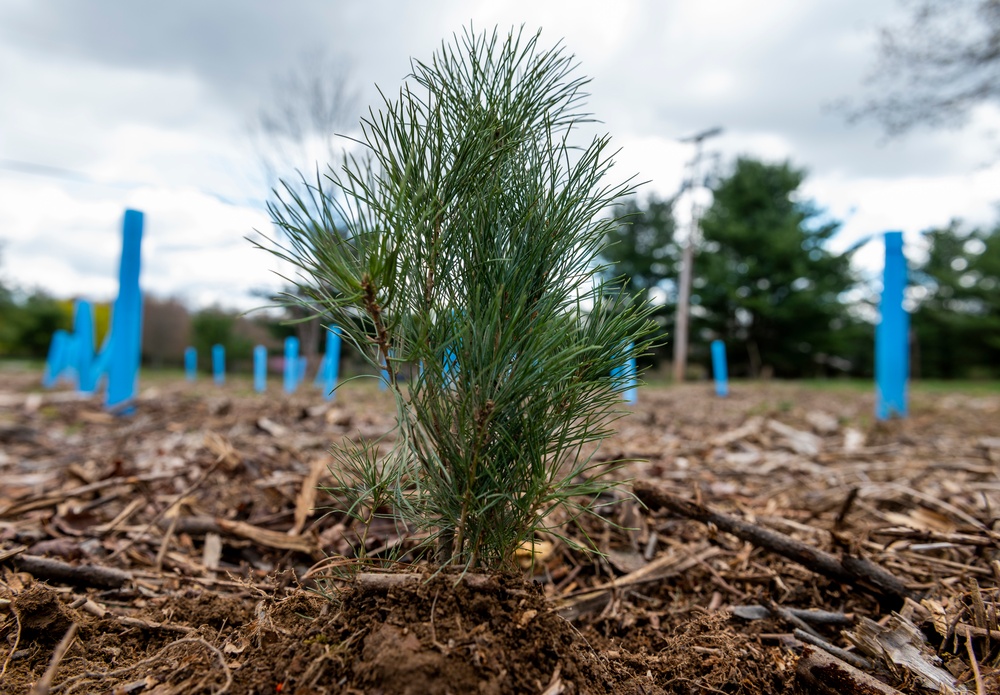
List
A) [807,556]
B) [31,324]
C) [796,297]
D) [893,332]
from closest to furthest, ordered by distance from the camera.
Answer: [807,556] < [893,332] < [796,297] < [31,324]

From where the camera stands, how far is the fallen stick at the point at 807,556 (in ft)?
6.61

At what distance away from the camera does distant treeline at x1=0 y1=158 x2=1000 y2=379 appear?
28391mm

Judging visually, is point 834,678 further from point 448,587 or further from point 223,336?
point 223,336

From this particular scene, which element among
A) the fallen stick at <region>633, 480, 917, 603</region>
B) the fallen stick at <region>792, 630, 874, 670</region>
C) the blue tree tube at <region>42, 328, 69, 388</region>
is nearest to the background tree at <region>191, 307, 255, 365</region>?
the blue tree tube at <region>42, 328, 69, 388</region>

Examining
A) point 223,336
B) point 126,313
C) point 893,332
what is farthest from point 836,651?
point 223,336

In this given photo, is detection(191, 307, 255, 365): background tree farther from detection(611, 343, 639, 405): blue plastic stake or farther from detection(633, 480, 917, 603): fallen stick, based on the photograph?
detection(611, 343, 639, 405): blue plastic stake

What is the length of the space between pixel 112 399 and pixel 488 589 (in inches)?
263

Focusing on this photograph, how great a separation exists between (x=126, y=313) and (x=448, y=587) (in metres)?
6.46

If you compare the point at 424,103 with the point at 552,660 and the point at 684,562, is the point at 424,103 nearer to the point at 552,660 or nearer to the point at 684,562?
the point at 552,660

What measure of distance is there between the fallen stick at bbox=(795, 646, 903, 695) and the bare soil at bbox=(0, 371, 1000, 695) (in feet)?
0.06

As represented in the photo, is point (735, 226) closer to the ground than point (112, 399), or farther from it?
farther from it

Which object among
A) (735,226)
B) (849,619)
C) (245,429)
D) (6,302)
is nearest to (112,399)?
(245,429)

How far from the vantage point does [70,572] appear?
6.63ft

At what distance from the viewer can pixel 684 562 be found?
7.87 feet
